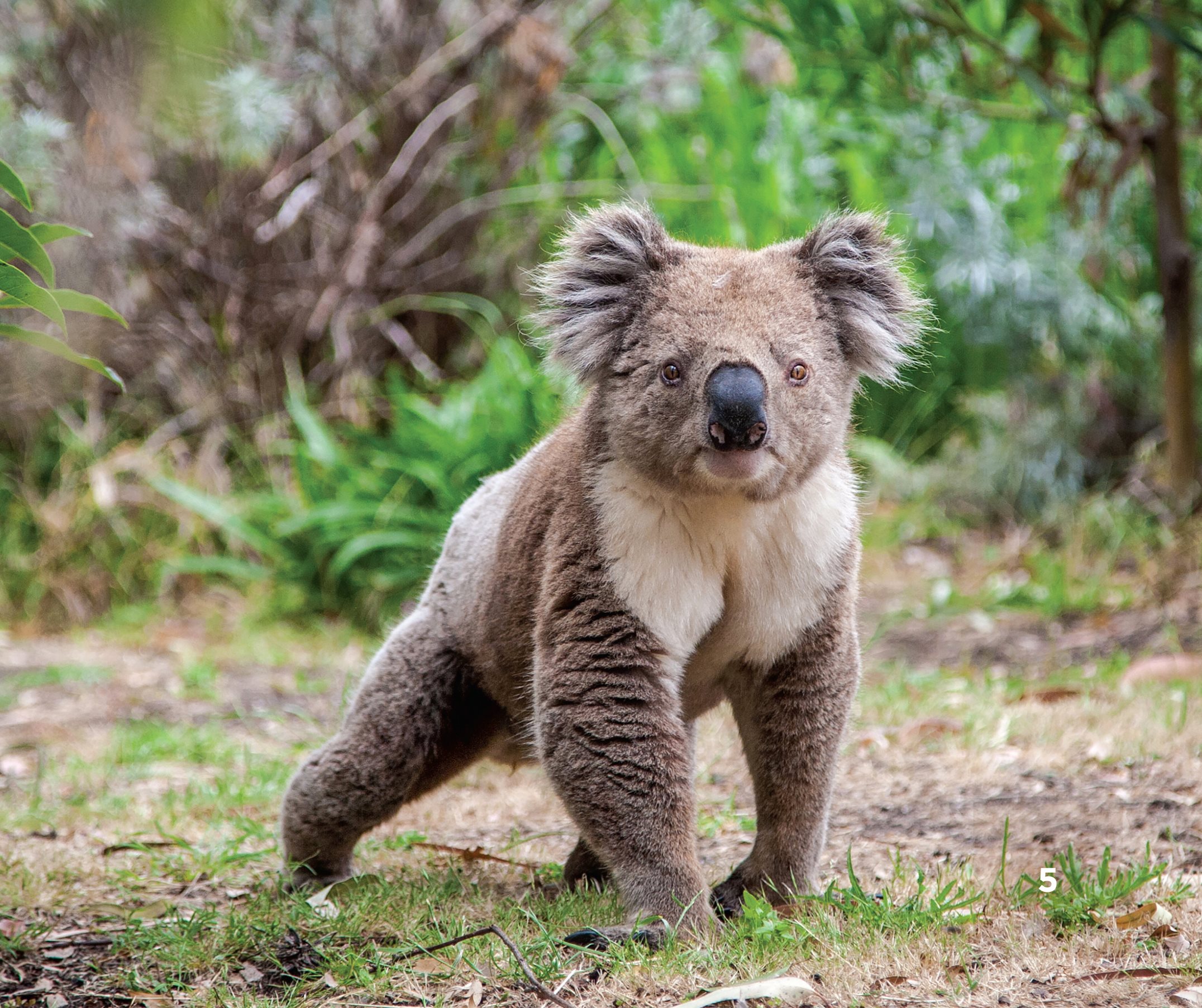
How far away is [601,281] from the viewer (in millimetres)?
2463

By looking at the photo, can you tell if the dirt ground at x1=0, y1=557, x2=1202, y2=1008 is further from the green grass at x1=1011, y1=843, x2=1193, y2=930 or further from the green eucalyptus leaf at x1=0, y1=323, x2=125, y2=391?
the green eucalyptus leaf at x1=0, y1=323, x2=125, y2=391

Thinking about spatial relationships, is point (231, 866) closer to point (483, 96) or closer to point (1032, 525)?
point (1032, 525)

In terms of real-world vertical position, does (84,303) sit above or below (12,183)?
below

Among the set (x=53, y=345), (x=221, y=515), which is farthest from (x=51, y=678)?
(x=53, y=345)

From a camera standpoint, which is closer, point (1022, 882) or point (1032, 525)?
point (1022, 882)

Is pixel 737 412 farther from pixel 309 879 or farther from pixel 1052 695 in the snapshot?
pixel 1052 695

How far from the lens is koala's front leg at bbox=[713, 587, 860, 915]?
94.7 inches

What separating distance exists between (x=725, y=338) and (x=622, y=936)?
3.45ft

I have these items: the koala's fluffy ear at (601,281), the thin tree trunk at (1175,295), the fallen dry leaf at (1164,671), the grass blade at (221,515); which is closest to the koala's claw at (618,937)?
the koala's fluffy ear at (601,281)

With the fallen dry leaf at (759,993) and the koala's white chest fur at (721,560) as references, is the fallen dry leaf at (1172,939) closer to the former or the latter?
the fallen dry leaf at (759,993)

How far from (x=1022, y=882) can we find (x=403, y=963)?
1172mm

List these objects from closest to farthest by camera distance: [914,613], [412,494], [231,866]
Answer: [231,866] → [914,613] → [412,494]

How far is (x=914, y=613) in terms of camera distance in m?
5.49

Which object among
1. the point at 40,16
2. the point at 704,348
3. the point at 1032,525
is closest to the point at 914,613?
the point at 1032,525
